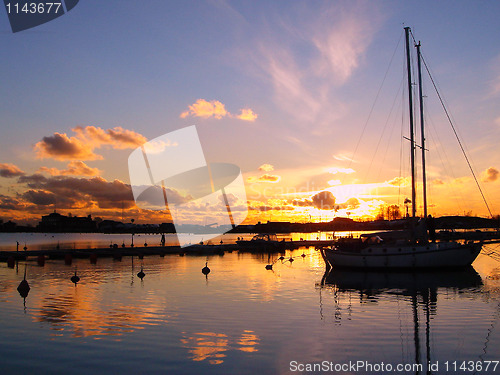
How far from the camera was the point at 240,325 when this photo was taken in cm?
2269

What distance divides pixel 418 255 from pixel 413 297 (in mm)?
13653

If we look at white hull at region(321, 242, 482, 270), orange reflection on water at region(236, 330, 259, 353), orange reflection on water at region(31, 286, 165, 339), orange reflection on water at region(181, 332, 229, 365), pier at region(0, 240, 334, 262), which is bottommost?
orange reflection on water at region(31, 286, 165, 339)

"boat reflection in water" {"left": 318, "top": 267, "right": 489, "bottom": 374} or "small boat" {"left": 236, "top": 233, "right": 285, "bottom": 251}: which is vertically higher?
"small boat" {"left": 236, "top": 233, "right": 285, "bottom": 251}

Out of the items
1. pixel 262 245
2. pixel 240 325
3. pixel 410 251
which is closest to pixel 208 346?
pixel 240 325

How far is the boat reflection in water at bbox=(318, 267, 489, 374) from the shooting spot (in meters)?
18.3

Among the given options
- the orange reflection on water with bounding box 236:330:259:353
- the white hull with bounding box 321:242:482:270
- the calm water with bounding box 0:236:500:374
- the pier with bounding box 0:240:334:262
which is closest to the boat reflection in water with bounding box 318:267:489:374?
the calm water with bounding box 0:236:500:374

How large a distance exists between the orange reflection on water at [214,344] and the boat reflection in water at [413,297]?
623 cm

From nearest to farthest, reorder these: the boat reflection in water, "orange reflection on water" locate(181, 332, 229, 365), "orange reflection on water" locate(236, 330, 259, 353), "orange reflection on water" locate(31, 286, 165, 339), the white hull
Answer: "orange reflection on water" locate(181, 332, 229, 365) → "orange reflection on water" locate(236, 330, 259, 353) → the boat reflection in water → "orange reflection on water" locate(31, 286, 165, 339) → the white hull

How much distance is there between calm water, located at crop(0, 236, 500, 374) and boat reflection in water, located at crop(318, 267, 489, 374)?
9 centimetres

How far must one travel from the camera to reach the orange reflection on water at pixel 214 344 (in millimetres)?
17203

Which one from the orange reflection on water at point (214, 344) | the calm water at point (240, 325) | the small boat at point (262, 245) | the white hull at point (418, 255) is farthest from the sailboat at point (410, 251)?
the small boat at point (262, 245)

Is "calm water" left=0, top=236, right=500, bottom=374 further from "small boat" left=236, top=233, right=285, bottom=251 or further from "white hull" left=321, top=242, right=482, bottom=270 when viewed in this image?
"small boat" left=236, top=233, right=285, bottom=251

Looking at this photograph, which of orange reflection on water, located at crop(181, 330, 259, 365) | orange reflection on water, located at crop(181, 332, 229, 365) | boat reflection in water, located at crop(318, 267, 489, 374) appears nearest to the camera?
orange reflection on water, located at crop(181, 332, 229, 365)

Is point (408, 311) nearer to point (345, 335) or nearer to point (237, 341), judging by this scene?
point (345, 335)
